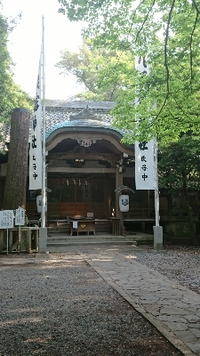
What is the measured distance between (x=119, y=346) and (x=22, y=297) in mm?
2529

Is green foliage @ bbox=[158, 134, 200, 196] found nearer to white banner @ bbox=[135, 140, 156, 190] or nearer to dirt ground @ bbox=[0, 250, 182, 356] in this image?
white banner @ bbox=[135, 140, 156, 190]

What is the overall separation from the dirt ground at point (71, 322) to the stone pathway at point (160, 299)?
0.47ft

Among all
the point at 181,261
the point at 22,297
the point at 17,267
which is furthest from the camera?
the point at 181,261

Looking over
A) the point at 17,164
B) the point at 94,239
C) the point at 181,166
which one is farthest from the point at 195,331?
the point at 94,239

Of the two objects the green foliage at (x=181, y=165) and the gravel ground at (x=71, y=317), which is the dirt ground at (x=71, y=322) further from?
the green foliage at (x=181, y=165)

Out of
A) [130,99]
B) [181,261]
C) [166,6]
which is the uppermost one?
[166,6]

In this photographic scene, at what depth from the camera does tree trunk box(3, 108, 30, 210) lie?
36.9 ft

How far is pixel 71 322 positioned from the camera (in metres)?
3.99

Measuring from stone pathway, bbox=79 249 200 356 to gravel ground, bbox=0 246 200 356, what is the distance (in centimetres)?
14

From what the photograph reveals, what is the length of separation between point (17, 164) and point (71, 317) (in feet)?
26.7

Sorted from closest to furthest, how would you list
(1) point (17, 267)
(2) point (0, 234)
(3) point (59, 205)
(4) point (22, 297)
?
1. (4) point (22, 297)
2. (1) point (17, 267)
3. (2) point (0, 234)
4. (3) point (59, 205)

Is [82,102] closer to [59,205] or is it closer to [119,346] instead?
[59,205]

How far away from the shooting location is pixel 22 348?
10.6ft

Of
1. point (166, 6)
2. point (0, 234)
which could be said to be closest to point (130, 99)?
point (166, 6)
